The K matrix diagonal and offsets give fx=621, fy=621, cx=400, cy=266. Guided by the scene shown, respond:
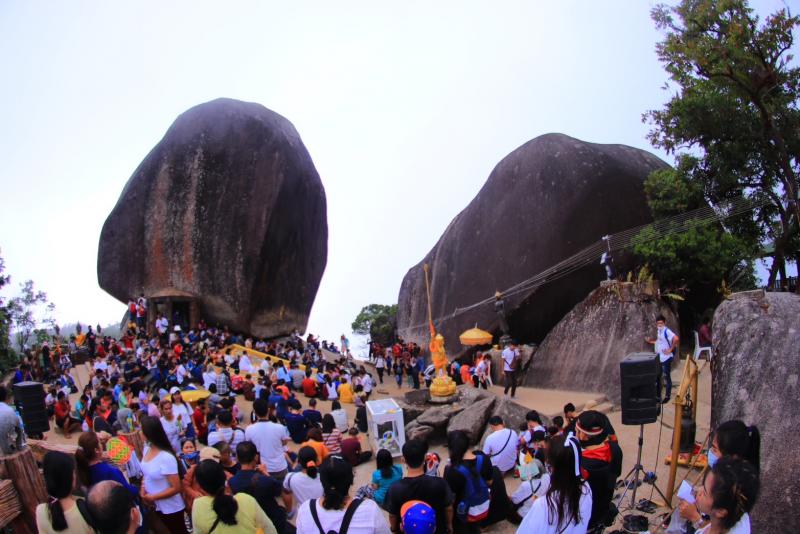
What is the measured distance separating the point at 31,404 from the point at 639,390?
20.8 feet

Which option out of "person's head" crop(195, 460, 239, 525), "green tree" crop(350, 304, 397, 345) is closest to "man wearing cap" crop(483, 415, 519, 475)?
"person's head" crop(195, 460, 239, 525)

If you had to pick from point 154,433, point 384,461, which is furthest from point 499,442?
point 154,433

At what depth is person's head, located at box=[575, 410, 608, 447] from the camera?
471 cm

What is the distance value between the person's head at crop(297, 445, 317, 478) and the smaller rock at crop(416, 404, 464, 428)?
594 centimetres

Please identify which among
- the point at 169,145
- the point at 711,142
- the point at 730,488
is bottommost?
the point at 730,488

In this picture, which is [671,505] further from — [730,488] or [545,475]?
→ [730,488]

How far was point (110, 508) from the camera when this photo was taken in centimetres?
306

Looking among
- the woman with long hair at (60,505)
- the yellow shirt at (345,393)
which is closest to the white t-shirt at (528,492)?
the woman with long hair at (60,505)

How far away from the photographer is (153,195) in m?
28.6

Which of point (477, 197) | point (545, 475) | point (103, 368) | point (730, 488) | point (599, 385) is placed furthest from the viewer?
point (477, 197)

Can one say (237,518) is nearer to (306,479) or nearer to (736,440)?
(306,479)

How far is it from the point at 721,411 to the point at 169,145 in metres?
27.6

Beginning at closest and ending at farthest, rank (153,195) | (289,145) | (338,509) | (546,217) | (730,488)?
(730,488), (338,509), (546,217), (153,195), (289,145)

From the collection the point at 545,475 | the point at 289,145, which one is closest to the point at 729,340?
the point at 545,475
